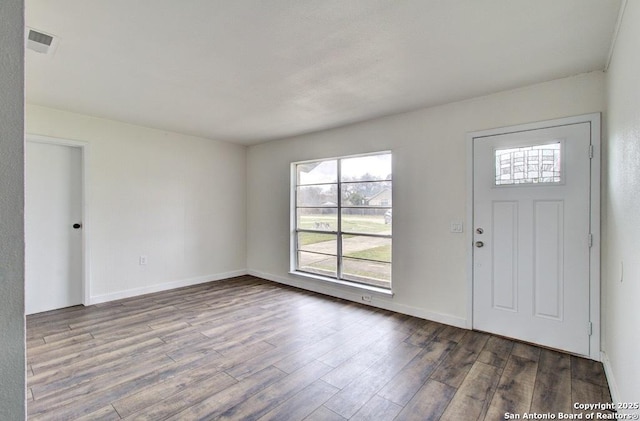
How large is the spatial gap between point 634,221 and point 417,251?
2114mm

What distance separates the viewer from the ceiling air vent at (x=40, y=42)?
2.00 meters

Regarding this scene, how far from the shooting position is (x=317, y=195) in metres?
4.84

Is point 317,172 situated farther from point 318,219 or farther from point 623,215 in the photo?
point 623,215

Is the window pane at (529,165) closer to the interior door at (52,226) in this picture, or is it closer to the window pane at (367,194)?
the window pane at (367,194)

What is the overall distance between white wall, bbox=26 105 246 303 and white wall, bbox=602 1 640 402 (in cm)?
496

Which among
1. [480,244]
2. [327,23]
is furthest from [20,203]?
[480,244]

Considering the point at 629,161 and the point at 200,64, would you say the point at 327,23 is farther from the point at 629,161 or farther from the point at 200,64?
the point at 629,161

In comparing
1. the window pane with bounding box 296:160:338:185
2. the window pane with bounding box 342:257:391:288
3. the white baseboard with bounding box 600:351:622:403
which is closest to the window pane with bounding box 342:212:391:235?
the window pane with bounding box 342:257:391:288

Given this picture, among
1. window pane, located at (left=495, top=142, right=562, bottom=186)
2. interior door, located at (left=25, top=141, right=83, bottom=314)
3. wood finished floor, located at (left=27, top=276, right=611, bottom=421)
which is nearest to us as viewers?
wood finished floor, located at (left=27, top=276, right=611, bottom=421)

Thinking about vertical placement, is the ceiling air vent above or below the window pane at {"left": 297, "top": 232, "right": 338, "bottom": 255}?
above

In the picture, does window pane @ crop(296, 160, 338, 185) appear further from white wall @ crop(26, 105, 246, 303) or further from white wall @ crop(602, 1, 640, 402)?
white wall @ crop(602, 1, 640, 402)

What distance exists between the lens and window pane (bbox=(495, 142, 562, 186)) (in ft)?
8.95

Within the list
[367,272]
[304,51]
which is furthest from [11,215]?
[367,272]

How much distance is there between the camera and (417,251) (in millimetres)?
3586
